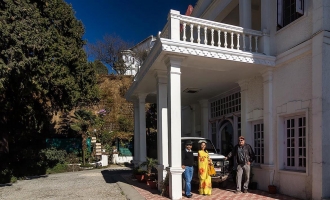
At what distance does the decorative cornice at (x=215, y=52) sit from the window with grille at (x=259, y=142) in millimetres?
2171

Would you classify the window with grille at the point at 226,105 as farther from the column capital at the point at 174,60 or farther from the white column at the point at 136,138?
the column capital at the point at 174,60

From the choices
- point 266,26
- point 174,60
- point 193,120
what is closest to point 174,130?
point 174,60

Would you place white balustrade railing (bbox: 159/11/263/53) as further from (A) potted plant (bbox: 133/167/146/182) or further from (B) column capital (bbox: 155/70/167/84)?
(A) potted plant (bbox: 133/167/146/182)

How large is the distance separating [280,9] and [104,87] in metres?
18.1

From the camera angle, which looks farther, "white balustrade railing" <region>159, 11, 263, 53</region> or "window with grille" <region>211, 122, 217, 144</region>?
"window with grille" <region>211, 122, 217, 144</region>

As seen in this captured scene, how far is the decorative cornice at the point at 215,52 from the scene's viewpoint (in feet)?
21.6

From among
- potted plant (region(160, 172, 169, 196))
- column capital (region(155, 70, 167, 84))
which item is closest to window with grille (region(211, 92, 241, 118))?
column capital (region(155, 70, 167, 84))

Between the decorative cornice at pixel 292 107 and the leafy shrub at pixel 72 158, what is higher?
the decorative cornice at pixel 292 107

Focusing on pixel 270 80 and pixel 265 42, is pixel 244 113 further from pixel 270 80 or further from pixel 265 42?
pixel 265 42

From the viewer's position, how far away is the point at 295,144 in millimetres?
6984

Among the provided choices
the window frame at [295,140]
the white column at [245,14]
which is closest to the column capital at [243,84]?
the white column at [245,14]

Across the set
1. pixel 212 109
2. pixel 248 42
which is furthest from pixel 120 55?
pixel 248 42

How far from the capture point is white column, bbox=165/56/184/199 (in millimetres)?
6625

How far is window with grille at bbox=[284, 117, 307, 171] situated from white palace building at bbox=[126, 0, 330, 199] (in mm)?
25
